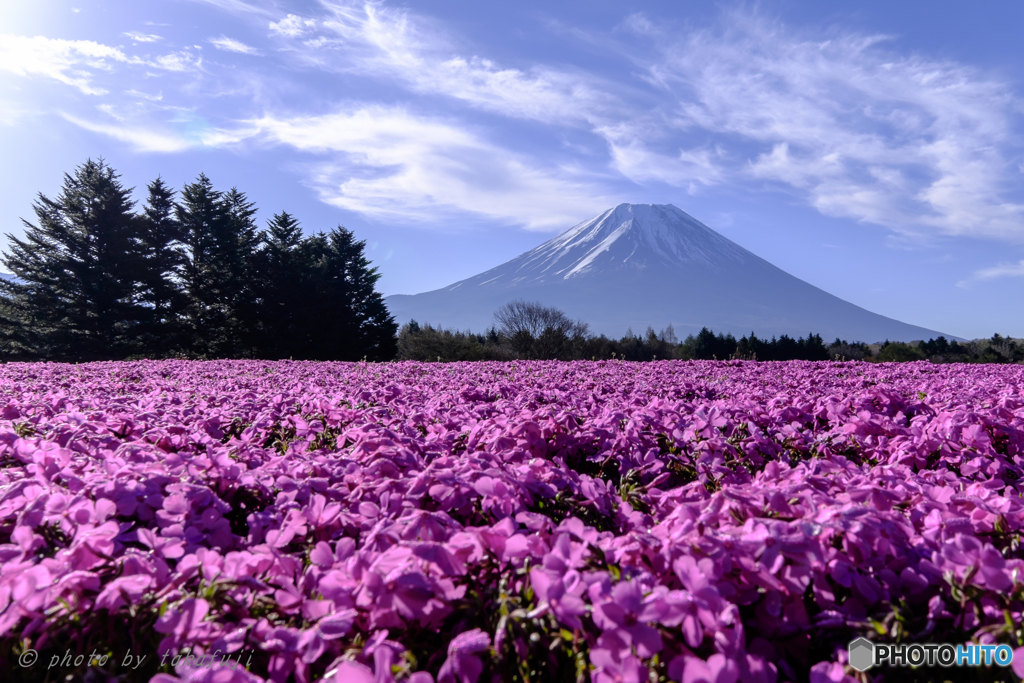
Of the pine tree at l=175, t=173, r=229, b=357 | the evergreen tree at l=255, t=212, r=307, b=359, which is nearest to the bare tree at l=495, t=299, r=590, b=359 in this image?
the evergreen tree at l=255, t=212, r=307, b=359

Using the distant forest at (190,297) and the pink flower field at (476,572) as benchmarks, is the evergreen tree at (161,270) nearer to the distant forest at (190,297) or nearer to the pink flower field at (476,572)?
the distant forest at (190,297)

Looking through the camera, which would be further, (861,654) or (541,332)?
(541,332)

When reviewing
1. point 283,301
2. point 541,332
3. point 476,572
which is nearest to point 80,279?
point 283,301

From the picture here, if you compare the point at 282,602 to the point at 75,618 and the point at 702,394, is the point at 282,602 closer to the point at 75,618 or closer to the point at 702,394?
the point at 75,618

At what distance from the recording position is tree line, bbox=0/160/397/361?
108 feet

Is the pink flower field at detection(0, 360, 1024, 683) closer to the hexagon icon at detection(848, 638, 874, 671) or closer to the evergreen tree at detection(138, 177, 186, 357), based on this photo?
the hexagon icon at detection(848, 638, 874, 671)

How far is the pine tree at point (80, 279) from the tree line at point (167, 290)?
0.06 m

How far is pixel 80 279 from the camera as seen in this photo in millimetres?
33656

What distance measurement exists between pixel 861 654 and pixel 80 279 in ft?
140

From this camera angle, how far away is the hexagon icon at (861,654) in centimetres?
107

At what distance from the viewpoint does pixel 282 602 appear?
124cm

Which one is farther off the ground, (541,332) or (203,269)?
(203,269)

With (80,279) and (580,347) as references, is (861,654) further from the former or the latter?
(80,279)

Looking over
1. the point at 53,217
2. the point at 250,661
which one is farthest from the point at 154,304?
the point at 250,661
